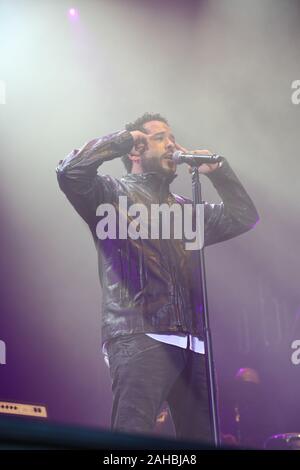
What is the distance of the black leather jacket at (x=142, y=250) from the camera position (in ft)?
7.20

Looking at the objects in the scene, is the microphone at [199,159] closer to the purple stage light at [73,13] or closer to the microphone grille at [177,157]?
the microphone grille at [177,157]

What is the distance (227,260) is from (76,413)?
101 cm

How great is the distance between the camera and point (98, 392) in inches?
94.1

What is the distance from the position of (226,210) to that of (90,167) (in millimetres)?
684

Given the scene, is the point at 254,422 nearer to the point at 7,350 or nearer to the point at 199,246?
the point at 199,246

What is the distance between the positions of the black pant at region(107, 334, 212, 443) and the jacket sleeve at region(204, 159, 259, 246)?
0.63 metres

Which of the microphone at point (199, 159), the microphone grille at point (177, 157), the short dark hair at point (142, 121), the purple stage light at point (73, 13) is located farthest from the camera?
the purple stage light at point (73, 13)

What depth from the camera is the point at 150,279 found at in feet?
7.45

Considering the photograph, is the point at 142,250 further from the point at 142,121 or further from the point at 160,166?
the point at 142,121

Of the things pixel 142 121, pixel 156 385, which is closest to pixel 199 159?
pixel 142 121

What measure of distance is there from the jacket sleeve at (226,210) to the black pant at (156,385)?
63cm

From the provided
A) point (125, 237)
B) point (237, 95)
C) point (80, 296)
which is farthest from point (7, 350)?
point (237, 95)

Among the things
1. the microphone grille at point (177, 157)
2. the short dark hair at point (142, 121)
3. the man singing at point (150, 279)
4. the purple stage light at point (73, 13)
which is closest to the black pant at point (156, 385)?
the man singing at point (150, 279)

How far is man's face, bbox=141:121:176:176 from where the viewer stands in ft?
8.30
